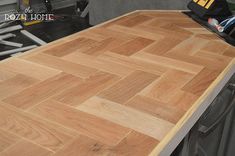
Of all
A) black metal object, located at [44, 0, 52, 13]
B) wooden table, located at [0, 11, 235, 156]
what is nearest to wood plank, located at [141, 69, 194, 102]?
wooden table, located at [0, 11, 235, 156]

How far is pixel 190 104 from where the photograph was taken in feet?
2.28

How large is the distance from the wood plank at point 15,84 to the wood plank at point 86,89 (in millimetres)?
102

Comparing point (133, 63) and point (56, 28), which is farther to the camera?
point (56, 28)

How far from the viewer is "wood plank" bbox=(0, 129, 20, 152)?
55cm

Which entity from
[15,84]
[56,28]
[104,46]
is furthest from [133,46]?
[56,28]

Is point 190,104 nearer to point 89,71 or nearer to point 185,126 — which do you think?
point 185,126

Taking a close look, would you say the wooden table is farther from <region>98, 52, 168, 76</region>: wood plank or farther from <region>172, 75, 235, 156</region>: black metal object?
<region>172, 75, 235, 156</region>: black metal object

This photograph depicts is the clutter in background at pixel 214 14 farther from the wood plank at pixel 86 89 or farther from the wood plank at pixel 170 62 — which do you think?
the wood plank at pixel 86 89

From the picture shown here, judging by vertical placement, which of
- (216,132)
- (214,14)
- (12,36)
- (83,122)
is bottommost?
(216,132)

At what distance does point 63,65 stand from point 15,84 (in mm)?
155

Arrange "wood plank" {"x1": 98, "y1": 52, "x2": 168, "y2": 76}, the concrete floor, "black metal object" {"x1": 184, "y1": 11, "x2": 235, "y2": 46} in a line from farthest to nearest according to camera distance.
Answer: the concrete floor, "black metal object" {"x1": 184, "y1": 11, "x2": 235, "y2": 46}, "wood plank" {"x1": 98, "y1": 52, "x2": 168, "y2": 76}

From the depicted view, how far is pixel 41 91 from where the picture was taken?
0.73m

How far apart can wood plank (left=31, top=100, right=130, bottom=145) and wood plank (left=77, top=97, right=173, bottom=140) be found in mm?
18

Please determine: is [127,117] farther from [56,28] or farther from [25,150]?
[56,28]
